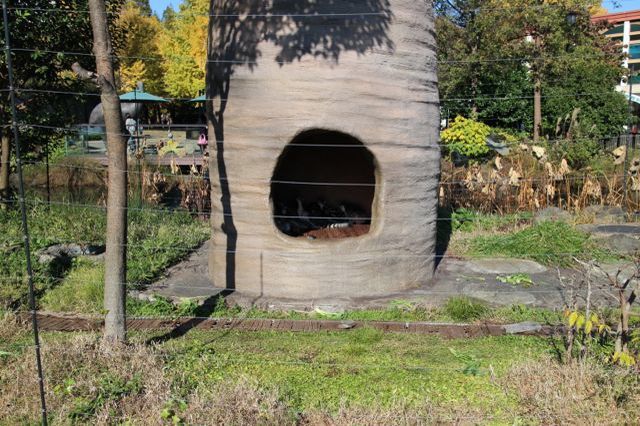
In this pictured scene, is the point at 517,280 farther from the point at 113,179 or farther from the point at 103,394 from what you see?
the point at 103,394

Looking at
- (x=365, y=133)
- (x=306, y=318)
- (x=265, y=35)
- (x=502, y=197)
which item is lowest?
(x=306, y=318)

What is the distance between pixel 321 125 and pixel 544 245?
410cm

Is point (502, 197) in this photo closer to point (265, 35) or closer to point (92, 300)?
point (265, 35)

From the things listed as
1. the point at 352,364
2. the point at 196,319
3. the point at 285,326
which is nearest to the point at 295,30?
the point at 285,326

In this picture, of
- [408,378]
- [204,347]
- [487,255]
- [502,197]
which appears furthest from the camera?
[502,197]

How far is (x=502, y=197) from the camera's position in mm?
12562

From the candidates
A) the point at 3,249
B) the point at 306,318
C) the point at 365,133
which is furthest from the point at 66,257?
the point at 365,133

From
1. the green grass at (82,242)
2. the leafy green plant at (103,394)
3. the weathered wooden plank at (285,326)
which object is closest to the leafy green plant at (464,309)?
the weathered wooden plank at (285,326)

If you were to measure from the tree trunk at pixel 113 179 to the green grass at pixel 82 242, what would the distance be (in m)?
2.04

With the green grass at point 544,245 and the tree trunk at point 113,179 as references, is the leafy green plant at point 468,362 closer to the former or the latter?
the tree trunk at point 113,179

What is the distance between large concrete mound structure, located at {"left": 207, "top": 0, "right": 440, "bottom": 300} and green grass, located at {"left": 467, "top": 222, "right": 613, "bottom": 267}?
1.94m

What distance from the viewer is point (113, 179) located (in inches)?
196

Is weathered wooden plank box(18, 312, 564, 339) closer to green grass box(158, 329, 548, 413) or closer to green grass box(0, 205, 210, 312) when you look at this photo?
green grass box(158, 329, 548, 413)

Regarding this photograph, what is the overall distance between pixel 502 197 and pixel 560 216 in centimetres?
144
